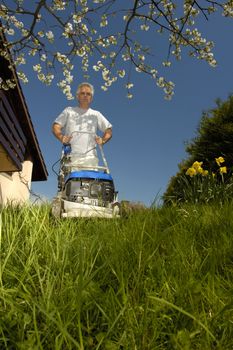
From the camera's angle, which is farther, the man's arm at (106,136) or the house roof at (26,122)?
the house roof at (26,122)

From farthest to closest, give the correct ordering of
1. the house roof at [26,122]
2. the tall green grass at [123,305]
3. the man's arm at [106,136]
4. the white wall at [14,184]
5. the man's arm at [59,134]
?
the white wall at [14,184] → the house roof at [26,122] → the man's arm at [106,136] → the man's arm at [59,134] → the tall green grass at [123,305]

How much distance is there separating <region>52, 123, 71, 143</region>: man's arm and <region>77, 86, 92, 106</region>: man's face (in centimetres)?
59

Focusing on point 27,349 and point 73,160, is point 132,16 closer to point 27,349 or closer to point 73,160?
point 73,160

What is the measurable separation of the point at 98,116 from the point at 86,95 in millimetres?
398

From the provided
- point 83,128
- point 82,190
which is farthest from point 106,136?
point 82,190

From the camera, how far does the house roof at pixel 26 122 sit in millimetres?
10355

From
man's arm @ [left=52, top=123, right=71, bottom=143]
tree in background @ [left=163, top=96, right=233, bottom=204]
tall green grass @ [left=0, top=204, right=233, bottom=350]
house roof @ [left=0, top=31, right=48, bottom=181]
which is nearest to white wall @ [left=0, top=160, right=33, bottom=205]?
house roof @ [left=0, top=31, right=48, bottom=181]

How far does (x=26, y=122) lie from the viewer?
46.6 ft

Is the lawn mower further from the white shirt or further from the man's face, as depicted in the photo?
the man's face

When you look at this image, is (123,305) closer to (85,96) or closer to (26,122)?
(85,96)

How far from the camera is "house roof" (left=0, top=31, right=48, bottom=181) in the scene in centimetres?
1035

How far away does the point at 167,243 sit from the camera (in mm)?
3178

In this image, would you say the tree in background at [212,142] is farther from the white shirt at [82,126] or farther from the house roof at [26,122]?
the house roof at [26,122]

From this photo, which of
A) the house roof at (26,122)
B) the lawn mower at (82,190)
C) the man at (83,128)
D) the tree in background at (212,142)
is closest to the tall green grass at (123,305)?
the lawn mower at (82,190)
